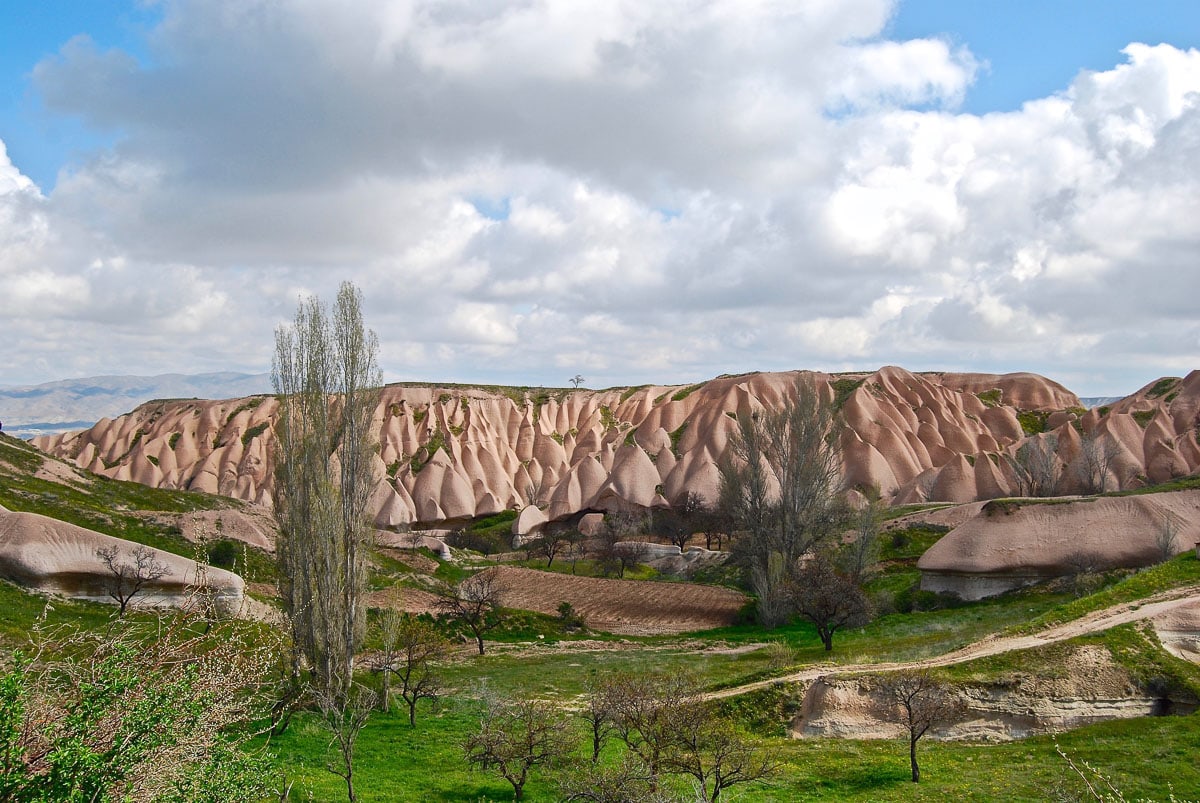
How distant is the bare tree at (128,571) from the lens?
101 ft

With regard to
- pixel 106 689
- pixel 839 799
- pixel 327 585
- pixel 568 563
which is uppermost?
pixel 106 689

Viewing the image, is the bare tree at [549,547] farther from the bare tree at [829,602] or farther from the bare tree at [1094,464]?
the bare tree at [1094,464]

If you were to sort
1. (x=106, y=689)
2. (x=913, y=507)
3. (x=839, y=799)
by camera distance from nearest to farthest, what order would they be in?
(x=106, y=689) → (x=839, y=799) → (x=913, y=507)

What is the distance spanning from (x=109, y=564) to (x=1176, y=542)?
4567 cm

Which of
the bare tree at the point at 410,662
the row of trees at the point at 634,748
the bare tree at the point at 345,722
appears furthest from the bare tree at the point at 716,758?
the bare tree at the point at 410,662

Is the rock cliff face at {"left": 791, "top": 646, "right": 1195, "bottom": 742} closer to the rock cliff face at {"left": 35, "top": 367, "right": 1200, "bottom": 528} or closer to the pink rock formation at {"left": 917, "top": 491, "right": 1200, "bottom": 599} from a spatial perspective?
the pink rock formation at {"left": 917, "top": 491, "right": 1200, "bottom": 599}

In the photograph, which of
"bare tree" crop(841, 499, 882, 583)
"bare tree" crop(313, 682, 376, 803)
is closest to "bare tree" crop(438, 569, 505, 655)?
"bare tree" crop(313, 682, 376, 803)

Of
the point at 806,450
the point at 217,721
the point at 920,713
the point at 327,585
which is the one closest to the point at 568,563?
the point at 806,450

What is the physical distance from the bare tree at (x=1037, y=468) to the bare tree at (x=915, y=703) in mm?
52163

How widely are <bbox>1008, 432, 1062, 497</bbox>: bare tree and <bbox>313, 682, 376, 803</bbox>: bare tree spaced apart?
60.4 metres

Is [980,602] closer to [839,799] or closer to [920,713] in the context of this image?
[920,713]

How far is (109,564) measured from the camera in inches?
1206

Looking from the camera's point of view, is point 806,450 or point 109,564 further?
point 806,450

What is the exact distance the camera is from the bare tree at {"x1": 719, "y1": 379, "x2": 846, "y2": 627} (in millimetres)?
45500
